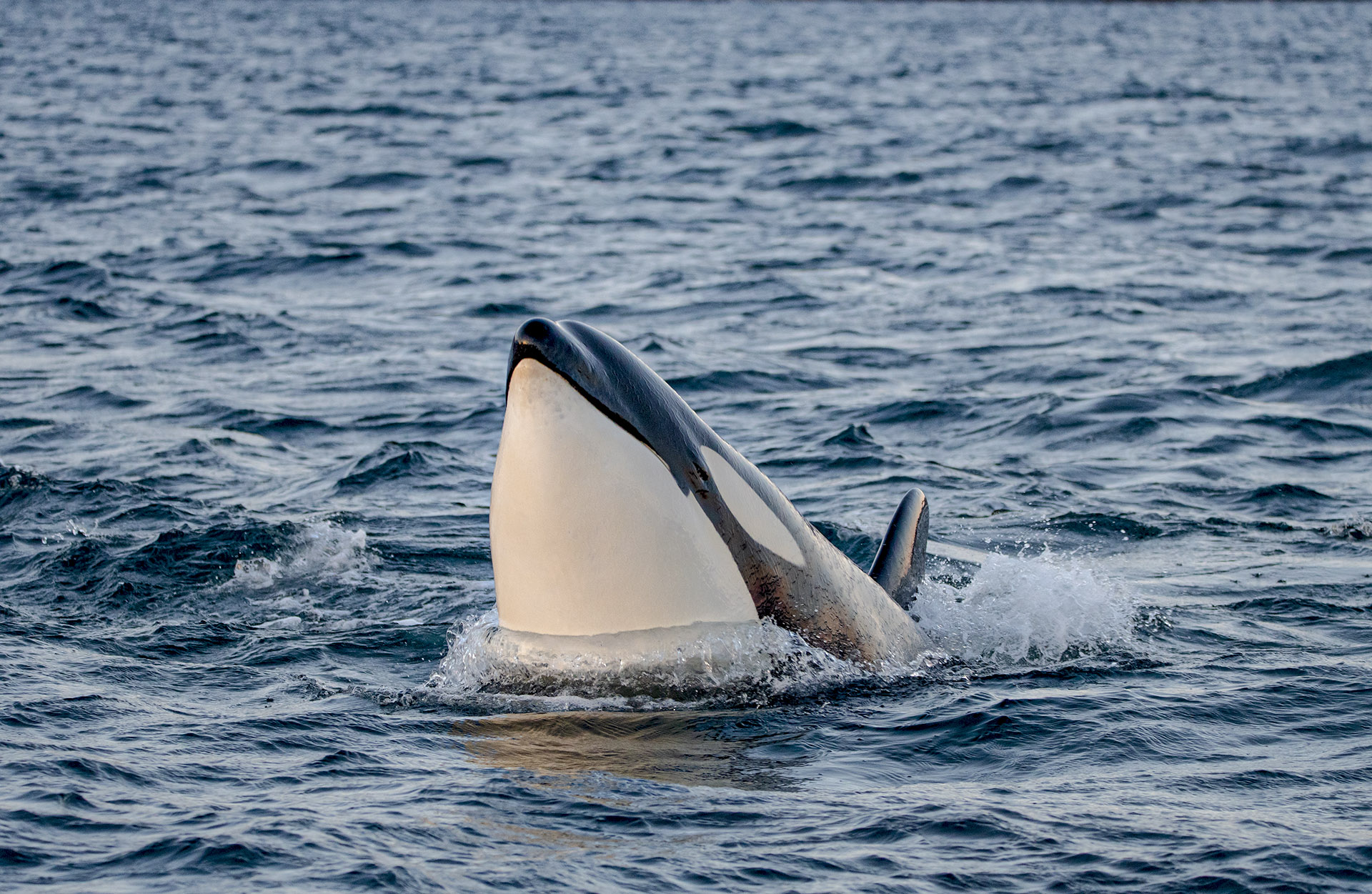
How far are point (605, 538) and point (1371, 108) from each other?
1880 inches

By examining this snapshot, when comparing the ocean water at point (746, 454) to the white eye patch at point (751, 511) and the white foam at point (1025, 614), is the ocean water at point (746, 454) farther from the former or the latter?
the white eye patch at point (751, 511)

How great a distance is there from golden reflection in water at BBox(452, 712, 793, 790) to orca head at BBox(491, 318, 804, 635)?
1.74 feet

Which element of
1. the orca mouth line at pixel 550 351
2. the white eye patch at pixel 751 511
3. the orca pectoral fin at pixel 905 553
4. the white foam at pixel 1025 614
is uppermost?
the orca mouth line at pixel 550 351

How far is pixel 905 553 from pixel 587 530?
3.44m

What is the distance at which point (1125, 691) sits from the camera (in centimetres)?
991

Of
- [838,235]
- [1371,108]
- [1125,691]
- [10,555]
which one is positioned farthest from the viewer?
[1371,108]

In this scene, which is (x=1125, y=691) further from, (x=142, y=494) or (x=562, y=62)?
(x=562, y=62)

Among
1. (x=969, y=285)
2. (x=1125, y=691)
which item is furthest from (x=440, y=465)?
(x=969, y=285)

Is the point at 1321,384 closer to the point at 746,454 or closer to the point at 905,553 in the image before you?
the point at 746,454

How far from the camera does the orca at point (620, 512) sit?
26.1 ft

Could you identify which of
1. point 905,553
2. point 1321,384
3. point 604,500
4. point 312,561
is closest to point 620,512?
point 604,500

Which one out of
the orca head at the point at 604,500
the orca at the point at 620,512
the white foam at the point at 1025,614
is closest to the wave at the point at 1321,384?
the white foam at the point at 1025,614

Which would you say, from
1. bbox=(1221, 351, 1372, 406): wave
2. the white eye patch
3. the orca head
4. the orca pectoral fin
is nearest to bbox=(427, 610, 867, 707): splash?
the orca head

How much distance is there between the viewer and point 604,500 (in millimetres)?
8125
